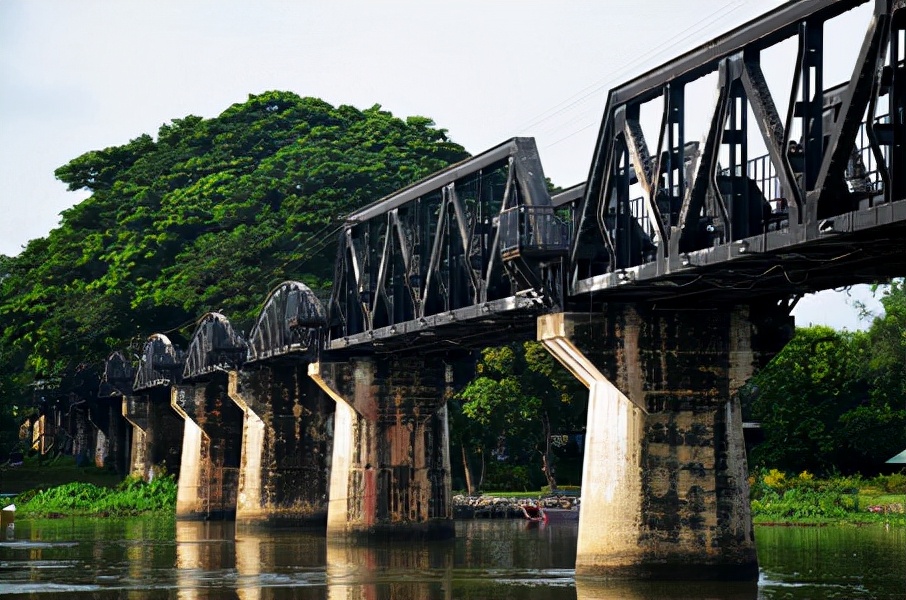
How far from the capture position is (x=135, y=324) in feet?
351

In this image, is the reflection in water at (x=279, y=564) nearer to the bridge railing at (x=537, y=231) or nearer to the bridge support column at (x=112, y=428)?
the bridge railing at (x=537, y=231)

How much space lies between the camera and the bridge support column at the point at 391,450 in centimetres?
6166

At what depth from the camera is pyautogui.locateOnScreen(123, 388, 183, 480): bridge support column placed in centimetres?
10794

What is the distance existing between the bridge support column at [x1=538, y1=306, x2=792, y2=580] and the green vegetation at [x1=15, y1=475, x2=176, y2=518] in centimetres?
6264

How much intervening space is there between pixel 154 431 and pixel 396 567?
60.3 m

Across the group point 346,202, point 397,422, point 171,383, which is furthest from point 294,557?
point 346,202

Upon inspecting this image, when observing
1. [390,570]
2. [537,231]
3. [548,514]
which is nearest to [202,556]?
[390,570]

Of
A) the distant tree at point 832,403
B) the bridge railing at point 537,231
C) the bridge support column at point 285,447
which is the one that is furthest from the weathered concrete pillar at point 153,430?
the bridge railing at point 537,231

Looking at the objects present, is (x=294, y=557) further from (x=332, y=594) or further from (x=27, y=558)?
(x=332, y=594)

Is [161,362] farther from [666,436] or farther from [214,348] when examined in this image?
[666,436]

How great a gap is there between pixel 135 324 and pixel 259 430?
112 ft

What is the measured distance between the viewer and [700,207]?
112ft

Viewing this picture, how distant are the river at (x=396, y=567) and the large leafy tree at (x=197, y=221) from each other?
25405mm

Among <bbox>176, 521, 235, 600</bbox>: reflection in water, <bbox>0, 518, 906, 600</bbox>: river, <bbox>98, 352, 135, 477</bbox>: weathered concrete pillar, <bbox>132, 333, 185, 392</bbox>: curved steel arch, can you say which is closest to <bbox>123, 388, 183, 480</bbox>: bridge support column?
<bbox>132, 333, 185, 392</bbox>: curved steel arch
